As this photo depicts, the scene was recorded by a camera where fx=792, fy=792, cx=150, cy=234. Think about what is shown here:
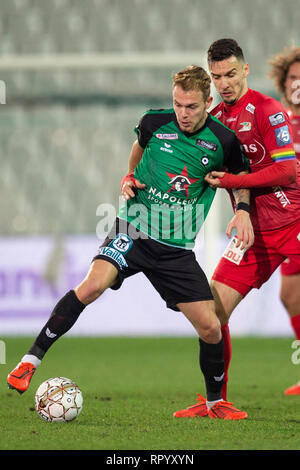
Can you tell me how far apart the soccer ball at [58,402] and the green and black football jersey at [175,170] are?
0.95 metres

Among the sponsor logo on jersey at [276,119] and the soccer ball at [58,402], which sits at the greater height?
the sponsor logo on jersey at [276,119]

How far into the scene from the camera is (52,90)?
12797 mm

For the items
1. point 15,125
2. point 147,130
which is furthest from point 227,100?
point 15,125

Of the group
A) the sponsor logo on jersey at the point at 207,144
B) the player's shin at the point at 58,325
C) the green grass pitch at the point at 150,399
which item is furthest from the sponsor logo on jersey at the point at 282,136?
the green grass pitch at the point at 150,399

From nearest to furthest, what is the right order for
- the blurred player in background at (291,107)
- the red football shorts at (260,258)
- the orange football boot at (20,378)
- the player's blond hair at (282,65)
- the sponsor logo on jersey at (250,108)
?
the orange football boot at (20,378) < the sponsor logo on jersey at (250,108) < the red football shorts at (260,258) < the blurred player in background at (291,107) < the player's blond hair at (282,65)

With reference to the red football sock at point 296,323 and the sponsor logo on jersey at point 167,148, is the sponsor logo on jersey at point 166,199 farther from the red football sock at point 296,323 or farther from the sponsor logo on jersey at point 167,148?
the red football sock at point 296,323

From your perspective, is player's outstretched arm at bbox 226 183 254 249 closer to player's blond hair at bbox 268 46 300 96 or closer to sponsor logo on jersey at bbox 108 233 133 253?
sponsor logo on jersey at bbox 108 233 133 253

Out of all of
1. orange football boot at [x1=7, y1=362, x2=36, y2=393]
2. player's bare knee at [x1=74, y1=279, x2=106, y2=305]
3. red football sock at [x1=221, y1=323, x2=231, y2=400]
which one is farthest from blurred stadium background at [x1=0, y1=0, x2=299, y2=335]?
orange football boot at [x1=7, y1=362, x2=36, y2=393]

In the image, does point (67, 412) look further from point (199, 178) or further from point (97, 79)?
point (97, 79)

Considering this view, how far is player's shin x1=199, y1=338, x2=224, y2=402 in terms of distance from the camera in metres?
4.35

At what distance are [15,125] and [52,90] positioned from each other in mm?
843

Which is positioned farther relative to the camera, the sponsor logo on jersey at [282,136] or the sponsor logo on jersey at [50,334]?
the sponsor logo on jersey at [282,136]

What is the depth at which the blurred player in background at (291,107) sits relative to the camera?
5.37 meters
